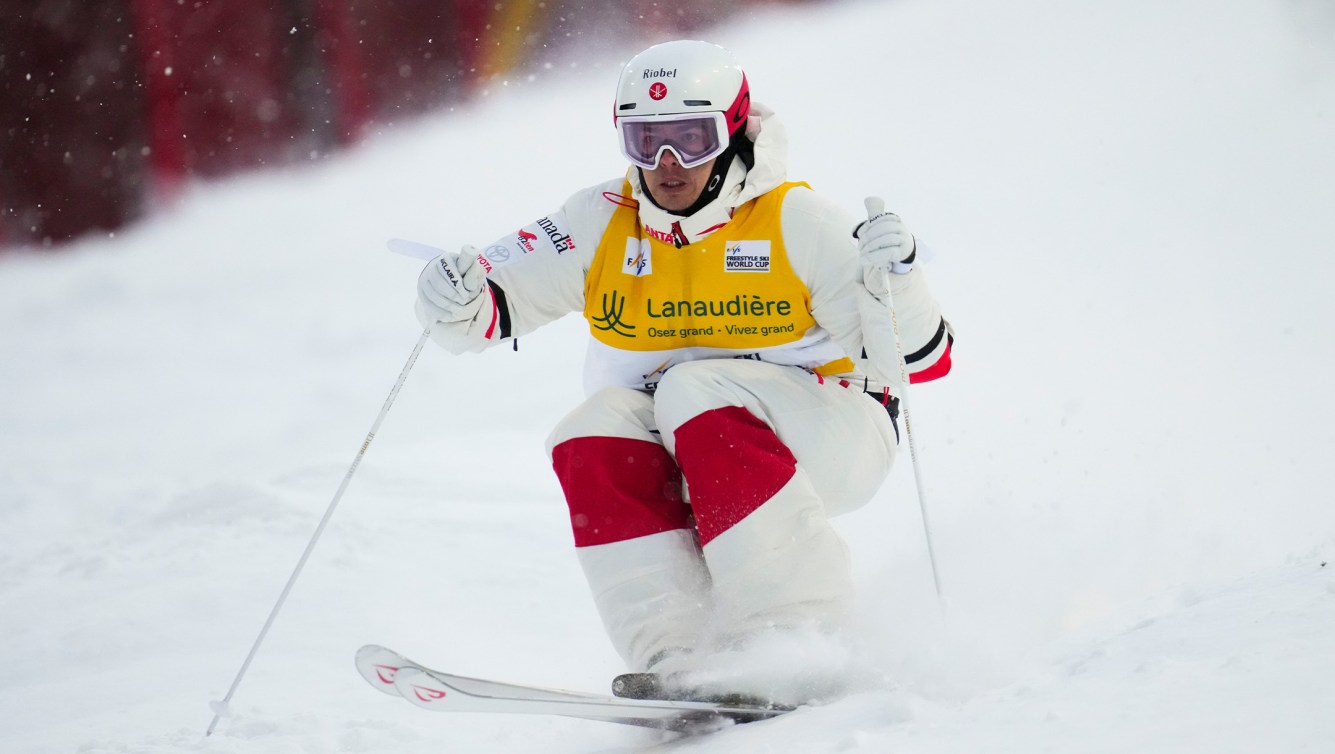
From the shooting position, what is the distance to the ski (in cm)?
189

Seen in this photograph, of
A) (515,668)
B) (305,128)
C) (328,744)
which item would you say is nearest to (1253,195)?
(305,128)

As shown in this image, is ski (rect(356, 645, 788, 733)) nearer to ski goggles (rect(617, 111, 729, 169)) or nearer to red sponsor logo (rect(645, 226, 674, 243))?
red sponsor logo (rect(645, 226, 674, 243))

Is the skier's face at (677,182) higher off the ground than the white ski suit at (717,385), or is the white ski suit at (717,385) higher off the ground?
the skier's face at (677,182)

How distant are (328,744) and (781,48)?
31.8ft

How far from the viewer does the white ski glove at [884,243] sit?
2.56m

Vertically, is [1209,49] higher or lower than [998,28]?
lower

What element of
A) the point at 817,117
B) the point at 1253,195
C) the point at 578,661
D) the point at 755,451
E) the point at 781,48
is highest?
the point at 781,48

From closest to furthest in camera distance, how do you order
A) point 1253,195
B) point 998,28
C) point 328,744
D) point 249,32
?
point 328,744 < point 249,32 < point 1253,195 < point 998,28

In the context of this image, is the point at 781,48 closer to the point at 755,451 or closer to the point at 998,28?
the point at 998,28

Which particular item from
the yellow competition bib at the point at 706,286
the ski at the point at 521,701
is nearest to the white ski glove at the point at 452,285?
the yellow competition bib at the point at 706,286

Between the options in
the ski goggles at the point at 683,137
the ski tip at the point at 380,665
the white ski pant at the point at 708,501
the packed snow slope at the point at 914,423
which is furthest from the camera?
the ski goggles at the point at 683,137

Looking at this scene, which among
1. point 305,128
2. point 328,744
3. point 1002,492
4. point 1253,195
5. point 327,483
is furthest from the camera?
point 1253,195

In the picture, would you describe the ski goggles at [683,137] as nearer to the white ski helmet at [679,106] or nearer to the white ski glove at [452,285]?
the white ski helmet at [679,106]

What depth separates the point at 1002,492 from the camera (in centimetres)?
442
